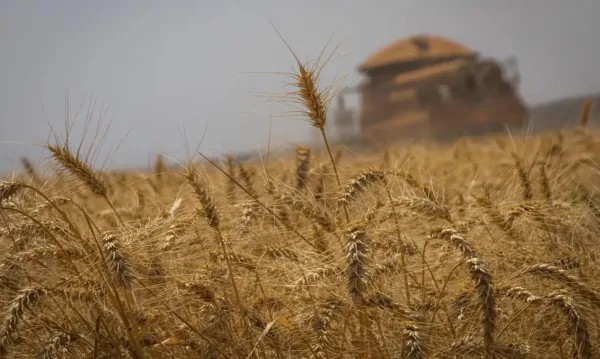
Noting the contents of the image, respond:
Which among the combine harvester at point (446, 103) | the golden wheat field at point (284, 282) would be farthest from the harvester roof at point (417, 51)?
the golden wheat field at point (284, 282)

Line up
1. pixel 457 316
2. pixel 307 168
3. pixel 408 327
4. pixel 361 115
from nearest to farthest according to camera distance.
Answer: pixel 408 327 → pixel 457 316 → pixel 307 168 → pixel 361 115

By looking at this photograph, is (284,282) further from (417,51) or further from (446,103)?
(417,51)

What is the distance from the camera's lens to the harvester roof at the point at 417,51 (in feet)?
122

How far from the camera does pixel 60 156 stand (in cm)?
204

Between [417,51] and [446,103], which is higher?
[417,51]

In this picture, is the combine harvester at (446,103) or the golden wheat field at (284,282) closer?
the golden wheat field at (284,282)

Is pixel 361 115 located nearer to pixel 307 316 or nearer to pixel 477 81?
pixel 477 81

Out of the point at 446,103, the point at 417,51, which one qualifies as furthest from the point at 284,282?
the point at 417,51

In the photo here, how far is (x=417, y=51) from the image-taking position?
1487 inches

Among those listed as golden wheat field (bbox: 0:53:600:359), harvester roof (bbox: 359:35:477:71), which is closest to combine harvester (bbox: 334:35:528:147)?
harvester roof (bbox: 359:35:477:71)

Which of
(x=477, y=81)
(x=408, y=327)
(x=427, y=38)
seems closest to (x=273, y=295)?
(x=408, y=327)

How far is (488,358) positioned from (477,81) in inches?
1296

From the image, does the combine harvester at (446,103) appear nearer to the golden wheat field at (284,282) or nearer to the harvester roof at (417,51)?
the harvester roof at (417,51)

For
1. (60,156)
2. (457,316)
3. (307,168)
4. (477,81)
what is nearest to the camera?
(457,316)
